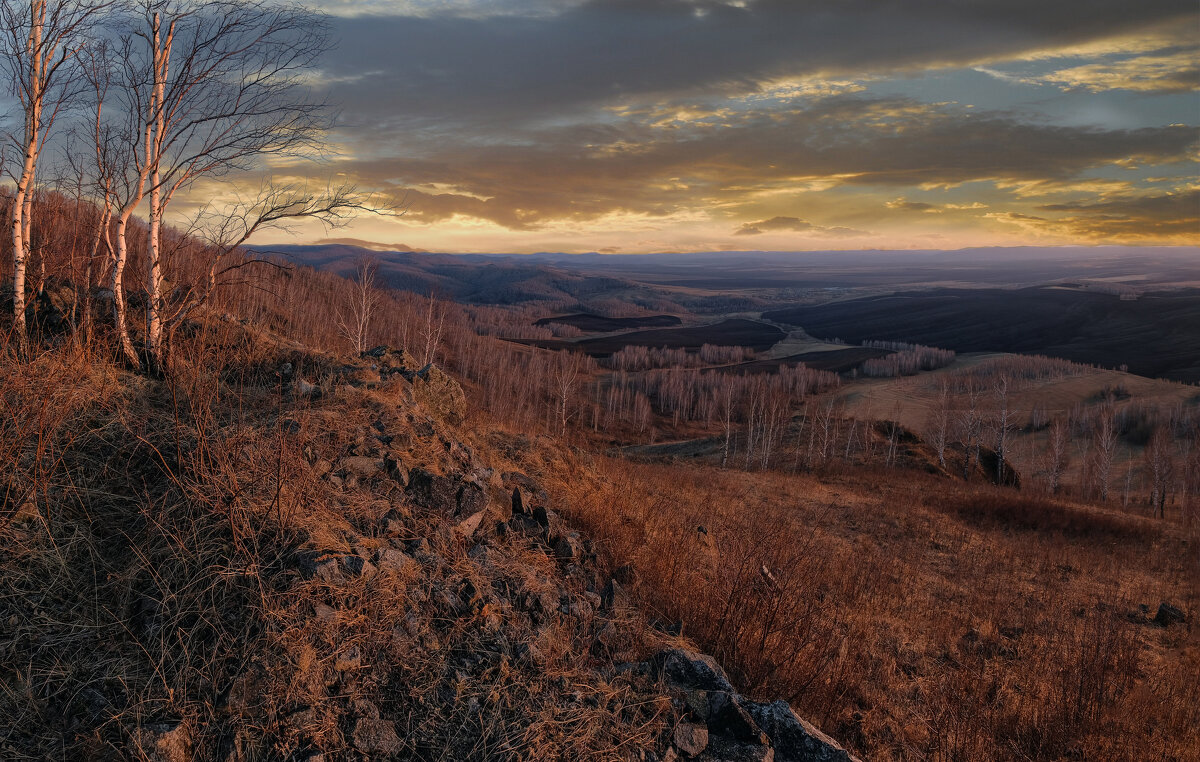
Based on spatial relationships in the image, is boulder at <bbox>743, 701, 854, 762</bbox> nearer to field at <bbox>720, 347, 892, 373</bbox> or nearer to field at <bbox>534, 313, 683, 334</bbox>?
field at <bbox>720, 347, 892, 373</bbox>

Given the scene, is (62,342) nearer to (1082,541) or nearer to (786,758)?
(786,758)

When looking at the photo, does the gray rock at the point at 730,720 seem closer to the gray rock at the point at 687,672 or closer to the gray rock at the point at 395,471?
the gray rock at the point at 687,672

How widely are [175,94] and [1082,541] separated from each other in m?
24.8

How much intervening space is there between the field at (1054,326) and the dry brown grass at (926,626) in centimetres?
11280

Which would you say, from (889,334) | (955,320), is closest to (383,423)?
(889,334)

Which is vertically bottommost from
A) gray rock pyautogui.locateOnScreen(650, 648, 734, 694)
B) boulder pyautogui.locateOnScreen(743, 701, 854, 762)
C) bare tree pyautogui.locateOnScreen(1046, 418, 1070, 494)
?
bare tree pyautogui.locateOnScreen(1046, 418, 1070, 494)

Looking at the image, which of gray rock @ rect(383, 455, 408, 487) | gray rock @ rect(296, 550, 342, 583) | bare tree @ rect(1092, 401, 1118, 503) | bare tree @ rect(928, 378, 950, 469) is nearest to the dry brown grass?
gray rock @ rect(383, 455, 408, 487)

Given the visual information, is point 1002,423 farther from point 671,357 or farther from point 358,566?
point 671,357

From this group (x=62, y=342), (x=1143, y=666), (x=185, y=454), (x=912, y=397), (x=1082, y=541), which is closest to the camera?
(x=185, y=454)

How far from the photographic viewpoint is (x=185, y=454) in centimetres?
543

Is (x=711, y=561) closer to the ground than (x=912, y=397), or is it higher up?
higher up

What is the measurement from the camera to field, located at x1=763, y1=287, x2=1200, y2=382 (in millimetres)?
113562

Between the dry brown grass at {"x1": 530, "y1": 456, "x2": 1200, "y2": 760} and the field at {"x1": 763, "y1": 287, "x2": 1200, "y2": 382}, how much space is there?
370 feet

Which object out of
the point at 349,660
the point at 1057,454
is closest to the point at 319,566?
the point at 349,660
